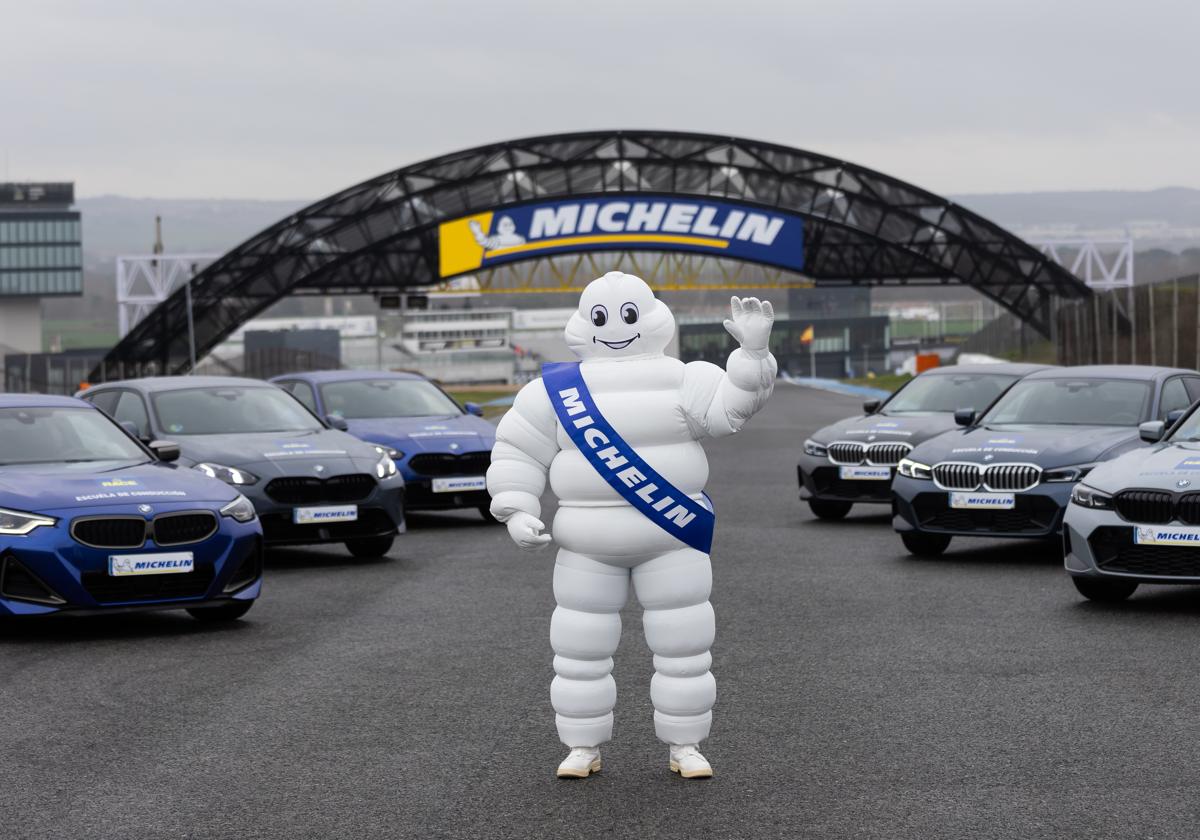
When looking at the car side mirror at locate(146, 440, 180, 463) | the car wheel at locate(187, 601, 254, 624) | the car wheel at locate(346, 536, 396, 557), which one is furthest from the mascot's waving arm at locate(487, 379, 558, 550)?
the car wheel at locate(346, 536, 396, 557)

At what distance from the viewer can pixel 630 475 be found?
607cm

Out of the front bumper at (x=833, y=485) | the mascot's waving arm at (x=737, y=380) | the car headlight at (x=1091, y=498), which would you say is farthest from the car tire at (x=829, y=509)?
the mascot's waving arm at (x=737, y=380)

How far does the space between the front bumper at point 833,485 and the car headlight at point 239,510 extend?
6974mm

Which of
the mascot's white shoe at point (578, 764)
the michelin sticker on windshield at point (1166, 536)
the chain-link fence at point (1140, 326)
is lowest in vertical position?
the mascot's white shoe at point (578, 764)

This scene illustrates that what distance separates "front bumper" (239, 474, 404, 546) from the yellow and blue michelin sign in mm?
44092

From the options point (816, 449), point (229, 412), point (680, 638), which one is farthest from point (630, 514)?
point (816, 449)

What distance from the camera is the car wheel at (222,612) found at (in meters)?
10.5

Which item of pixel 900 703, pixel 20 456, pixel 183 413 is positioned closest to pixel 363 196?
pixel 183 413

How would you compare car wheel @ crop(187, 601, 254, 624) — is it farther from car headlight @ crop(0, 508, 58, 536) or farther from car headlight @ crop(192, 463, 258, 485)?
car headlight @ crop(192, 463, 258, 485)

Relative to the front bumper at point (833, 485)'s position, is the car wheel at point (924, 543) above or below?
below

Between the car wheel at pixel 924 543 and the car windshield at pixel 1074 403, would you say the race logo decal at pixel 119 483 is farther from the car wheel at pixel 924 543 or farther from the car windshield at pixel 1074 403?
the car windshield at pixel 1074 403

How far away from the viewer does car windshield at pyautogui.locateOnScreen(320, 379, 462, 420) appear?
1809 cm

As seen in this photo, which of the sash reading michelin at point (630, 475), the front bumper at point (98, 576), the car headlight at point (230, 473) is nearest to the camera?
the sash reading michelin at point (630, 475)

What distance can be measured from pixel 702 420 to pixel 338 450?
8.33 m
